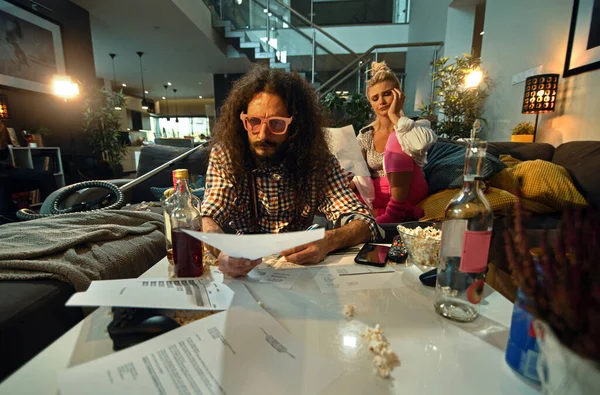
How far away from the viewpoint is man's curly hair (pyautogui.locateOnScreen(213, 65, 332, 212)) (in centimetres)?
116

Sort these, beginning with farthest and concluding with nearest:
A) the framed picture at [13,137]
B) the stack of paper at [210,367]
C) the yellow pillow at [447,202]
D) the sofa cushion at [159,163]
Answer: the framed picture at [13,137], the sofa cushion at [159,163], the yellow pillow at [447,202], the stack of paper at [210,367]

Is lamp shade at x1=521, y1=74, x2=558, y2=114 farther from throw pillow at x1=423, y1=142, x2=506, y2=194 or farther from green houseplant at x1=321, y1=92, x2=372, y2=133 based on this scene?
Answer: green houseplant at x1=321, y1=92, x2=372, y2=133

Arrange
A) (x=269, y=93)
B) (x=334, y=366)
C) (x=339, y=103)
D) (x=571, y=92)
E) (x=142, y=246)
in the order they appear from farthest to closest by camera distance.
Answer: (x=339, y=103) < (x=571, y=92) < (x=142, y=246) < (x=269, y=93) < (x=334, y=366)

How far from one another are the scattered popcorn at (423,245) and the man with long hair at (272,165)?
0.26m

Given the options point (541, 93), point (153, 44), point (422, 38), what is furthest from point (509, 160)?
point (153, 44)

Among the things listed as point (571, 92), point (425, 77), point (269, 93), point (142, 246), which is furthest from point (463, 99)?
point (142, 246)

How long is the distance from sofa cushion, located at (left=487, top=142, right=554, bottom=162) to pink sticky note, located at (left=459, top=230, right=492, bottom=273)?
206 cm

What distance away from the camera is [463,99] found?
360 centimetres

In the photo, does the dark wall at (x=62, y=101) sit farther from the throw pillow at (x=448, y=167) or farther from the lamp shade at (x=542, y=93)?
the lamp shade at (x=542, y=93)

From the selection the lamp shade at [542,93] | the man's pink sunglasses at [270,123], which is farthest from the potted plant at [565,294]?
the lamp shade at [542,93]

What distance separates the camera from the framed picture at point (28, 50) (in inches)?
140

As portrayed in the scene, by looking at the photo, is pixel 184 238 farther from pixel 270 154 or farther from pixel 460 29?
pixel 460 29

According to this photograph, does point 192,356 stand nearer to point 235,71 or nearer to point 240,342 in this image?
point 240,342

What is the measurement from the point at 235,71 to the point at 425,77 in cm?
495
